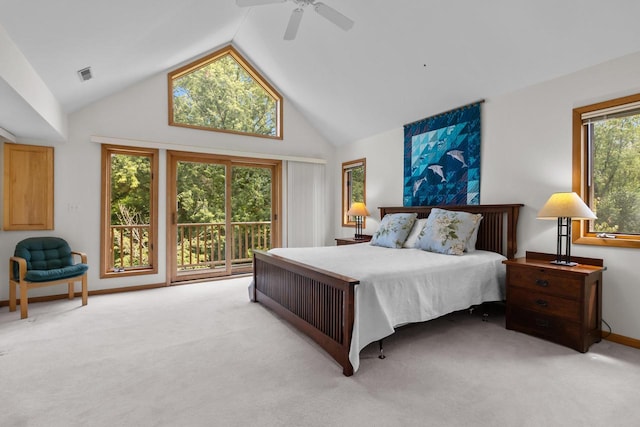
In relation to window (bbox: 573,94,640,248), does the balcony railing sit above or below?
below

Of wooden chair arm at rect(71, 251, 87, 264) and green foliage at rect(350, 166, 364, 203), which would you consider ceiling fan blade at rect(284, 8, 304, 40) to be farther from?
wooden chair arm at rect(71, 251, 87, 264)

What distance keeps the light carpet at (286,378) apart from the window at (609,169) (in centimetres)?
99

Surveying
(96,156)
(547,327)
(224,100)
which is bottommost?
(547,327)

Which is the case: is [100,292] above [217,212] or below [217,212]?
below

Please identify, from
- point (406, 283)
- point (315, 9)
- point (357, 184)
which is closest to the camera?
point (406, 283)

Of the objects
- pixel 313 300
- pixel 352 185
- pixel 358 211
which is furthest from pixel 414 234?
pixel 352 185

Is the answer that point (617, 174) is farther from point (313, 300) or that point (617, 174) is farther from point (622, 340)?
point (313, 300)

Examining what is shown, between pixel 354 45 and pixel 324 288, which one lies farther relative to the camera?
pixel 354 45

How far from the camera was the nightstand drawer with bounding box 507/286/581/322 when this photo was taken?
8.51 ft

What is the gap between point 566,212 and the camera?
2.69 metres

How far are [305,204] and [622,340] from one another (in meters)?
4.51

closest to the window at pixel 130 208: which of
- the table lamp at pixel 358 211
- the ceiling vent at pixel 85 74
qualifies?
the ceiling vent at pixel 85 74

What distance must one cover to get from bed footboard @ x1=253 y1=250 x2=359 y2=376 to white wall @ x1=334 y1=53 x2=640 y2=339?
7.51 feet

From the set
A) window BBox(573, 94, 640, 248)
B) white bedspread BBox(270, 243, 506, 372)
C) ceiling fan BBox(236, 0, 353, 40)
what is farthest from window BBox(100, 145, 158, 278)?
window BBox(573, 94, 640, 248)
